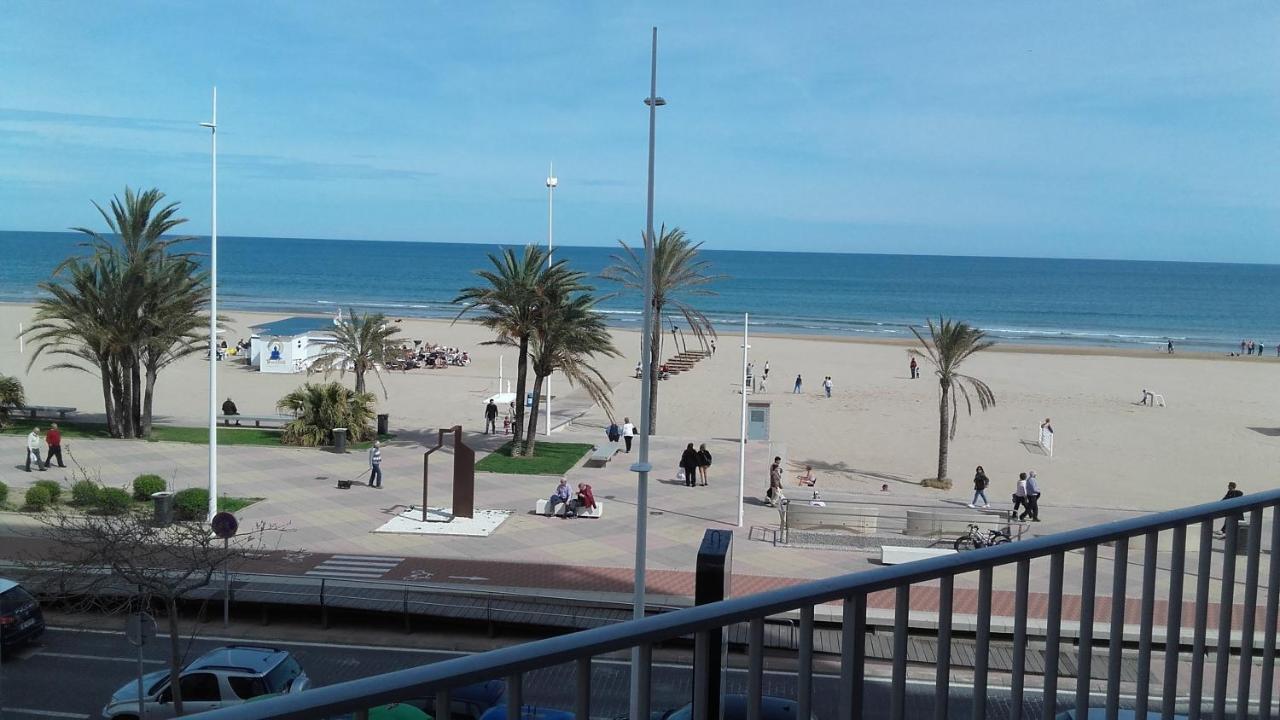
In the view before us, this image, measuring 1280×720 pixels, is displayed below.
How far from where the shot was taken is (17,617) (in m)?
15.0

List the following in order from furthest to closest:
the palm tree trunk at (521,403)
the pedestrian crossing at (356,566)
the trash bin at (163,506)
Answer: the palm tree trunk at (521,403) < the trash bin at (163,506) < the pedestrian crossing at (356,566)

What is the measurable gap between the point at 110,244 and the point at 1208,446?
3893cm

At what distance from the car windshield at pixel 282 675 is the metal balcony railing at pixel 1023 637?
10674mm

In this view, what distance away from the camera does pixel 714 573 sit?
20.0 feet

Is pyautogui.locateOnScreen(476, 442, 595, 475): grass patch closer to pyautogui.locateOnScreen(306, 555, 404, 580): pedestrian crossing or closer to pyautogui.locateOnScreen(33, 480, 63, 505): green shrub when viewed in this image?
pyautogui.locateOnScreen(306, 555, 404, 580): pedestrian crossing

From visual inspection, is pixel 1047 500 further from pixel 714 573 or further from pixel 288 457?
pixel 714 573

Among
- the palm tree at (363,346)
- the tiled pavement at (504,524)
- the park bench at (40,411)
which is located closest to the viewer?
the tiled pavement at (504,524)

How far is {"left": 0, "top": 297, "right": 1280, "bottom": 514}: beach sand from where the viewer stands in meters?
34.2

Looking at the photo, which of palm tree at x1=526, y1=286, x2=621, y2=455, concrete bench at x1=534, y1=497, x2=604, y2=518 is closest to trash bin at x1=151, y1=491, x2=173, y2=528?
Result: concrete bench at x1=534, y1=497, x2=604, y2=518

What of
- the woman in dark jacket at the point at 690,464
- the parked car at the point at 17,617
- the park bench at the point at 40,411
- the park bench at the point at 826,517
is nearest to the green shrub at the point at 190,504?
the parked car at the point at 17,617

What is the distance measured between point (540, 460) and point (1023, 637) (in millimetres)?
30765

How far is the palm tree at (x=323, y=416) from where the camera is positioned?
3416 centimetres

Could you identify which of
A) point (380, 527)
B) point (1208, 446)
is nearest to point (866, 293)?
point (1208, 446)

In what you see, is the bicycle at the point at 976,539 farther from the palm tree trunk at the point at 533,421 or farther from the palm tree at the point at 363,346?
the palm tree at the point at 363,346
